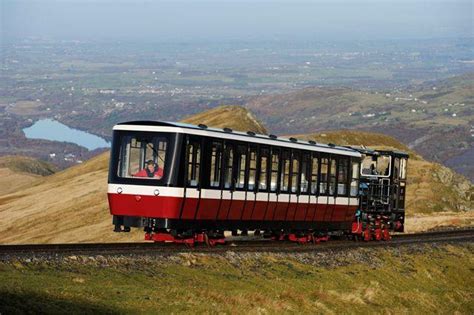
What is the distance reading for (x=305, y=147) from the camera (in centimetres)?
3866

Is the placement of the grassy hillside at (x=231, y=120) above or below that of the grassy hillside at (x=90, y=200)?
above

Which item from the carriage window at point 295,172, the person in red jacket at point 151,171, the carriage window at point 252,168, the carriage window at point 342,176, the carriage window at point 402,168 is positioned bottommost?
the carriage window at point 402,168

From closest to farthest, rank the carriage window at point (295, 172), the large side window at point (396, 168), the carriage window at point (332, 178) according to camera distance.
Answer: the carriage window at point (295, 172) → the carriage window at point (332, 178) → the large side window at point (396, 168)

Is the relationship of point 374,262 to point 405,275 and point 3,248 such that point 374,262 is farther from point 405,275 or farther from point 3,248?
point 3,248

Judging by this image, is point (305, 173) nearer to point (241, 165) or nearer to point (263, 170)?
point (263, 170)

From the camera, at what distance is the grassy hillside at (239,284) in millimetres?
21875

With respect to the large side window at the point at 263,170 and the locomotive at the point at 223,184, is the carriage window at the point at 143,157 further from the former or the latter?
the large side window at the point at 263,170

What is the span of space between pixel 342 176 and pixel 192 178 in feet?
40.3

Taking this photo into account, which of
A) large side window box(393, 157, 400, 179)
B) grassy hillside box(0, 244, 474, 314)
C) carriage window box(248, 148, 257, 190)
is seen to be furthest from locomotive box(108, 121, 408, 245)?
large side window box(393, 157, 400, 179)

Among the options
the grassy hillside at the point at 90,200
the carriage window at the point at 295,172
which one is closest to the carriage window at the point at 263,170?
the carriage window at the point at 295,172

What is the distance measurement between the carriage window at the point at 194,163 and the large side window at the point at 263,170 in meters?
4.06

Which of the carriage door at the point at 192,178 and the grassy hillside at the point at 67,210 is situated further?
the grassy hillside at the point at 67,210

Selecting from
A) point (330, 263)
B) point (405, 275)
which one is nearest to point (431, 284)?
point (405, 275)

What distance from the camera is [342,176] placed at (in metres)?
42.5
